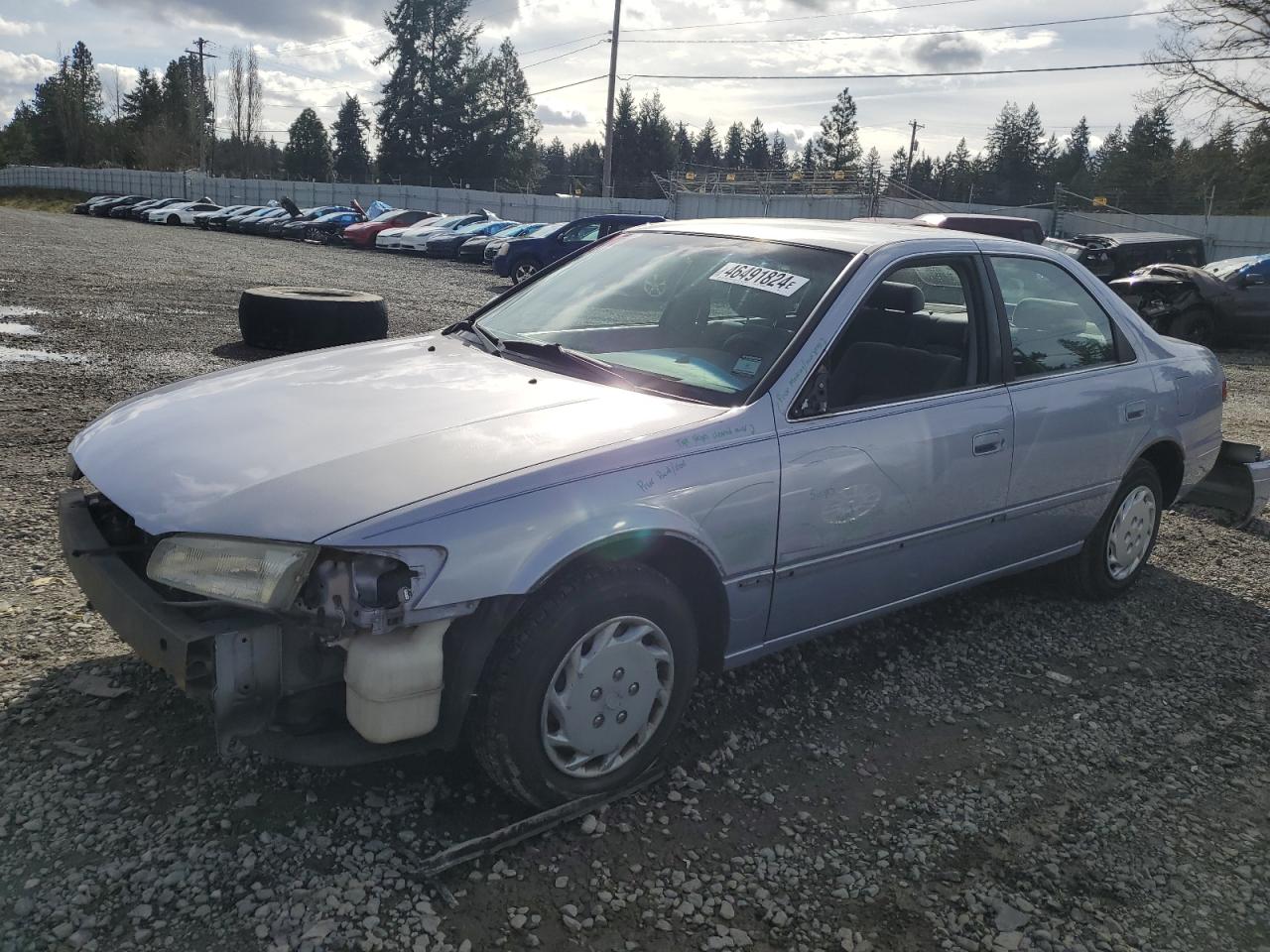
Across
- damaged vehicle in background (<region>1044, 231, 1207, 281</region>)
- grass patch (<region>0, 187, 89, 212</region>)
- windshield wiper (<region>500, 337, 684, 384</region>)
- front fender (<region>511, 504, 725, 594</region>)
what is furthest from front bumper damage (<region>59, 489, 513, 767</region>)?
grass patch (<region>0, 187, 89, 212</region>)

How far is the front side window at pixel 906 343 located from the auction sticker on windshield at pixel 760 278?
0.80 feet

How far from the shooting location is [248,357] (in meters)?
8.82

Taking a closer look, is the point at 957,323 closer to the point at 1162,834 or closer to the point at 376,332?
the point at 1162,834

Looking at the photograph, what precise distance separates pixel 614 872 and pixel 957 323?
Answer: 7.89 ft

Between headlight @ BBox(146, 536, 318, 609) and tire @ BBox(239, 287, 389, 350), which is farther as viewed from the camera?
tire @ BBox(239, 287, 389, 350)

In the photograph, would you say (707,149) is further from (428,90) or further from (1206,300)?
(1206,300)

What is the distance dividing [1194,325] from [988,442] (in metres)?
12.8

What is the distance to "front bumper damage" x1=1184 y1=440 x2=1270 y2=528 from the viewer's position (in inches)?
223

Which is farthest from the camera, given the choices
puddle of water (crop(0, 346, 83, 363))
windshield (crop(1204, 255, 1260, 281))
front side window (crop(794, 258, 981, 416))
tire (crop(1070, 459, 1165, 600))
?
windshield (crop(1204, 255, 1260, 281))

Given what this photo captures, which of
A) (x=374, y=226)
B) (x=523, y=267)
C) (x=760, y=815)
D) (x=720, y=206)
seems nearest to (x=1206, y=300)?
(x=523, y=267)

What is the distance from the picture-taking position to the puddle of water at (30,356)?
826 cm

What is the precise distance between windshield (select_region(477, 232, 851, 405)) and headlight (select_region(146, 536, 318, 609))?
1276 millimetres

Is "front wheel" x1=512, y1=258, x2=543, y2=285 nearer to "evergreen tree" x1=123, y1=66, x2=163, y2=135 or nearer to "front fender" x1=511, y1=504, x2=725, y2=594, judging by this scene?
"front fender" x1=511, y1=504, x2=725, y2=594

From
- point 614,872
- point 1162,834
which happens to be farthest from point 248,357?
point 1162,834
